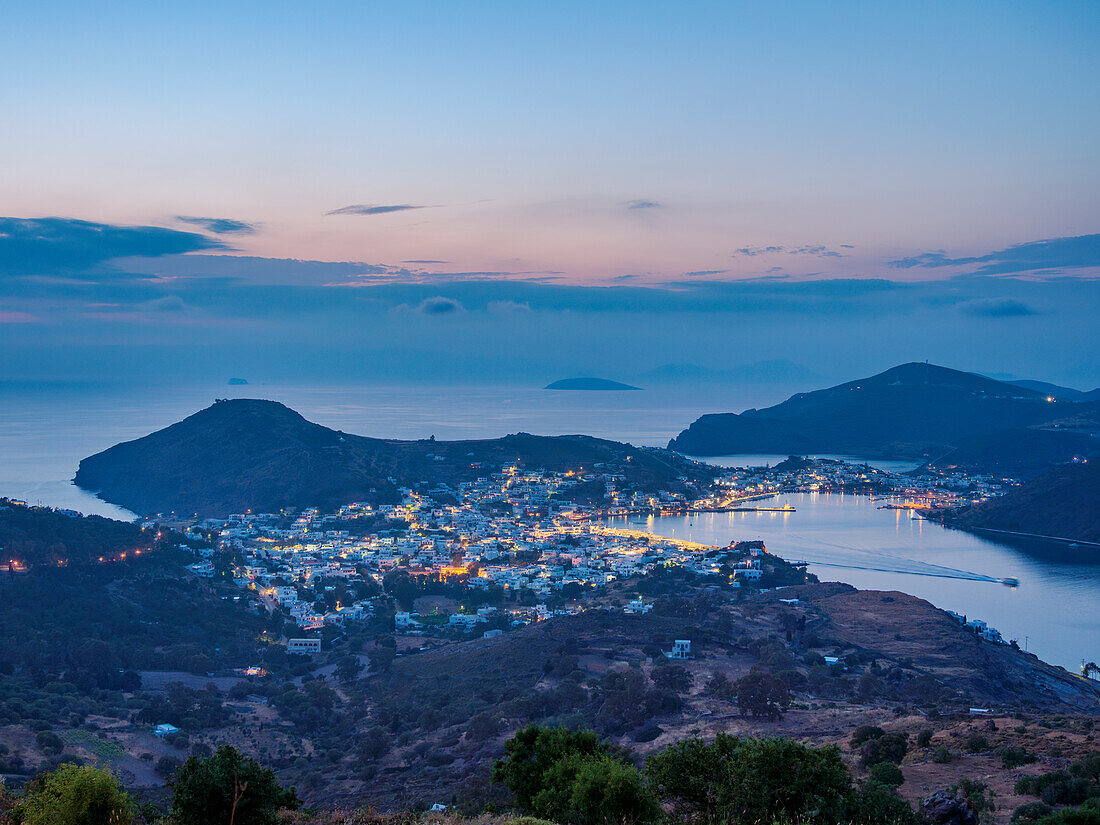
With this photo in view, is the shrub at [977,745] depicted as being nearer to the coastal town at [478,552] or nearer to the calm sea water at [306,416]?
the coastal town at [478,552]

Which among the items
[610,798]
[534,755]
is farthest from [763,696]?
[610,798]

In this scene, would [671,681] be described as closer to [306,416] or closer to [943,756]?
[943,756]

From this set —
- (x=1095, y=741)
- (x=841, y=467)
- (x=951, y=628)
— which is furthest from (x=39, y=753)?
(x=841, y=467)

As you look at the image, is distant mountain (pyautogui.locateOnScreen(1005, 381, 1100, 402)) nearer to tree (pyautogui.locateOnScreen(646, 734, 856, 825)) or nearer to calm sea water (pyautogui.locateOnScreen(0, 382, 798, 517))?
calm sea water (pyautogui.locateOnScreen(0, 382, 798, 517))

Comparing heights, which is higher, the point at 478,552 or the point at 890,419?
the point at 890,419

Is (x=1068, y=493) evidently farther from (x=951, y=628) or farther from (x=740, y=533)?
(x=951, y=628)

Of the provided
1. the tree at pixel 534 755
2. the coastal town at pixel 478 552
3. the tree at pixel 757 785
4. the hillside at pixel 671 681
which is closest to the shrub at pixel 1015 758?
the hillside at pixel 671 681
